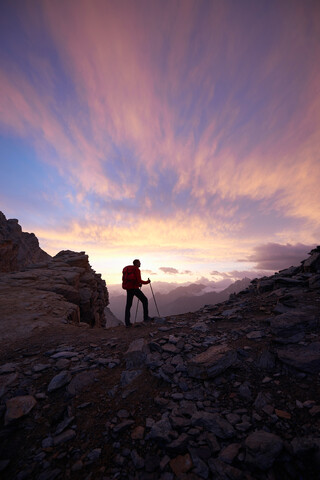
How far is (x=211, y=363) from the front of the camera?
471cm

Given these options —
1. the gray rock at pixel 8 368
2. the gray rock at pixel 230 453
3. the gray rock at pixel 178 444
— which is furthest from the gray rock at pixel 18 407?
the gray rock at pixel 230 453

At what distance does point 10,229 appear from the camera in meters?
57.0

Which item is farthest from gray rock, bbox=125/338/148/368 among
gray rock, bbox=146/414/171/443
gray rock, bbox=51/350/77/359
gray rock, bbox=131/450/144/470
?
gray rock, bbox=131/450/144/470

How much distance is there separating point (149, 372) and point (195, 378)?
3.99 ft

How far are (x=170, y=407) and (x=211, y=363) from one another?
1394mm

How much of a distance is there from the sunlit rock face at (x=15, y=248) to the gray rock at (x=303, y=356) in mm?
42894

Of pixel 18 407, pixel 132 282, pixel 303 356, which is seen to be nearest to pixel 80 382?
pixel 18 407

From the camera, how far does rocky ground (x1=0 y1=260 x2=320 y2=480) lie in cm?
285

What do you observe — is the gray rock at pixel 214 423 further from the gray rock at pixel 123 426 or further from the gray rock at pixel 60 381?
the gray rock at pixel 60 381

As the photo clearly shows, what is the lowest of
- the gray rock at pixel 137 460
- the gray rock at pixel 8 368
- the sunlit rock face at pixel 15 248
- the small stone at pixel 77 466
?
the small stone at pixel 77 466

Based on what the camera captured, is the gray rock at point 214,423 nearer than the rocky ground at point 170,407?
No

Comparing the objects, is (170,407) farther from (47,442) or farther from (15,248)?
(15,248)

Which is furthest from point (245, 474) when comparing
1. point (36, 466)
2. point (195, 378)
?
point (36, 466)

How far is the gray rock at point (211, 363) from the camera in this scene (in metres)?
4.54
